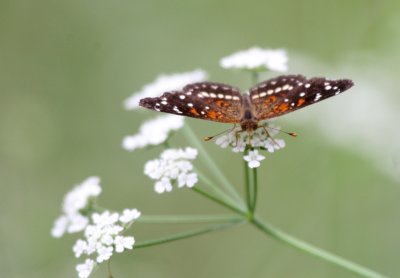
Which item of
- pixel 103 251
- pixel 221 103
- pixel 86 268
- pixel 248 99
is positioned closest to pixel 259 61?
pixel 248 99

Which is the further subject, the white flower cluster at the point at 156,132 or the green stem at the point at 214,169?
the white flower cluster at the point at 156,132

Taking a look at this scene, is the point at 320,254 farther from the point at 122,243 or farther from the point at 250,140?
the point at 122,243

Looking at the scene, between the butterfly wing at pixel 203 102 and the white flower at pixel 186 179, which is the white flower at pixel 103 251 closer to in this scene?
the white flower at pixel 186 179

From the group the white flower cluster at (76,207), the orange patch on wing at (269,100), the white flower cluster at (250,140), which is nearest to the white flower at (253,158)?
the white flower cluster at (250,140)

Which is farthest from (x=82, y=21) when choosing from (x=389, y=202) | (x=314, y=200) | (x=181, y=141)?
(x=389, y=202)

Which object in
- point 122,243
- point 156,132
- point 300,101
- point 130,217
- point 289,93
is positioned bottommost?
point 122,243

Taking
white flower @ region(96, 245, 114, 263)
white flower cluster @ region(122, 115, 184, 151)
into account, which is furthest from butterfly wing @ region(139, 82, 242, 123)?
white flower @ region(96, 245, 114, 263)

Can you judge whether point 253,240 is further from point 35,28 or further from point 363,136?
point 35,28
